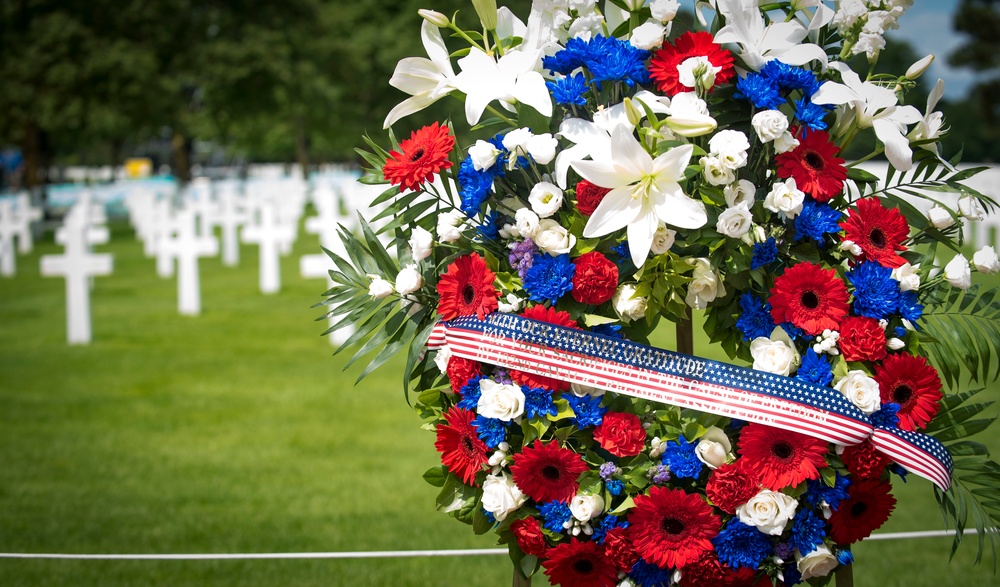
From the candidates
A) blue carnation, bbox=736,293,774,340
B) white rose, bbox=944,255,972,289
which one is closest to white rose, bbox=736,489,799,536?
blue carnation, bbox=736,293,774,340

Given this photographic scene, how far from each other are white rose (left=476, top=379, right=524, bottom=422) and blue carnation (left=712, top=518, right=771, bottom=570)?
55 cm

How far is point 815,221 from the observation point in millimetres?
2387

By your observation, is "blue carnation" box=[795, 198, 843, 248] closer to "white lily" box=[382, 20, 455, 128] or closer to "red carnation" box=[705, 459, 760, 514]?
"red carnation" box=[705, 459, 760, 514]

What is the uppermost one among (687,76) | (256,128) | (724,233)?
(687,76)

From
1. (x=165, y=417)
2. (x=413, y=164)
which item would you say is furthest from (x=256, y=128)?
(x=413, y=164)

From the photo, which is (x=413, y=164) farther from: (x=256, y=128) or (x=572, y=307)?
(x=256, y=128)

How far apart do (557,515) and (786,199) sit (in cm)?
90

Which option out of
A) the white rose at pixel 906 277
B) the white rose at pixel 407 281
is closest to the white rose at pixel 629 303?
the white rose at pixel 407 281

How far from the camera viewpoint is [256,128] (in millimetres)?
47438

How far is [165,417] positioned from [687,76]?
6.43 metres

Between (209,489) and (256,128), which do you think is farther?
(256,128)

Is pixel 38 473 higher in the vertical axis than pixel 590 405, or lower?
lower

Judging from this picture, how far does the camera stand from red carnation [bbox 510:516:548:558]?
242cm

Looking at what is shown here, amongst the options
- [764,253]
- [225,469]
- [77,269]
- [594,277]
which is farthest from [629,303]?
[77,269]
